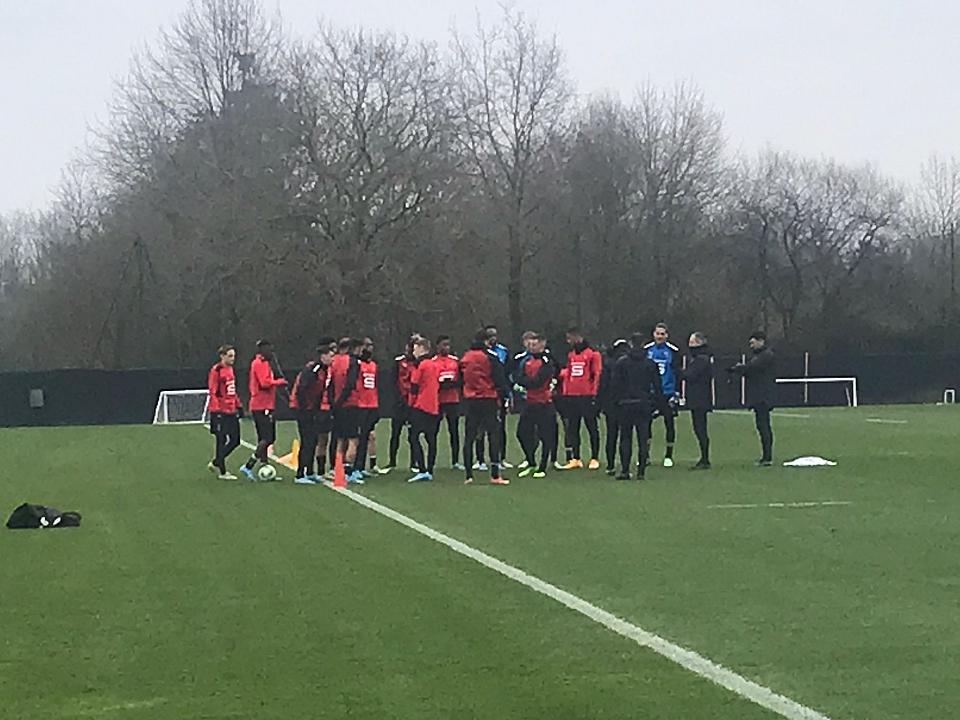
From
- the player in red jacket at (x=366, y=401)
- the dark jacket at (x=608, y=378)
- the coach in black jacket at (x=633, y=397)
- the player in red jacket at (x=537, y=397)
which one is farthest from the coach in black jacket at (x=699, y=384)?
Answer: the player in red jacket at (x=366, y=401)

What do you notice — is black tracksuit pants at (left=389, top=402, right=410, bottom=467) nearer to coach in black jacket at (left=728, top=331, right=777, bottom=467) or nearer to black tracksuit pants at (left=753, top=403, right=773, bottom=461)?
coach in black jacket at (left=728, top=331, right=777, bottom=467)

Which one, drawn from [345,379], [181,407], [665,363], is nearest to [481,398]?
[345,379]

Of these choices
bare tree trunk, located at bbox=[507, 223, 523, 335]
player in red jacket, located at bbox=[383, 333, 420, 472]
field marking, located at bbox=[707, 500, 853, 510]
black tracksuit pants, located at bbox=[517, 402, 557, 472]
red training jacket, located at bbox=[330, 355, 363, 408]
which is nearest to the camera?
field marking, located at bbox=[707, 500, 853, 510]

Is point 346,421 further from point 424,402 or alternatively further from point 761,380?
point 761,380

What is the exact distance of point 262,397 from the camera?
2059 cm

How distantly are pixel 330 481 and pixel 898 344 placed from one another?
50.7 meters

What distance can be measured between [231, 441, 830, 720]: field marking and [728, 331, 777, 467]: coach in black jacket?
875 centimetres

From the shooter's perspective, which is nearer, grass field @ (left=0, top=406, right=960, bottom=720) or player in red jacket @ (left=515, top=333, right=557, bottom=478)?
grass field @ (left=0, top=406, right=960, bottom=720)

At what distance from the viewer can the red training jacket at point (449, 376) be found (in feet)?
67.8

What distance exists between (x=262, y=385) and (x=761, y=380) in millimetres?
6963

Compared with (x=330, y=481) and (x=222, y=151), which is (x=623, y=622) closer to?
(x=330, y=481)

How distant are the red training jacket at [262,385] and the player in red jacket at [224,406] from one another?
31 centimetres

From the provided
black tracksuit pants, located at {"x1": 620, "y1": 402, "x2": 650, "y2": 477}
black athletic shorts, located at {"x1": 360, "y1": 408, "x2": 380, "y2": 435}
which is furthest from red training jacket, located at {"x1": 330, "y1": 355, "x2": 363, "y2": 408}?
black tracksuit pants, located at {"x1": 620, "y1": 402, "x2": 650, "y2": 477}

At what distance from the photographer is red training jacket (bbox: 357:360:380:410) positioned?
65.4ft
